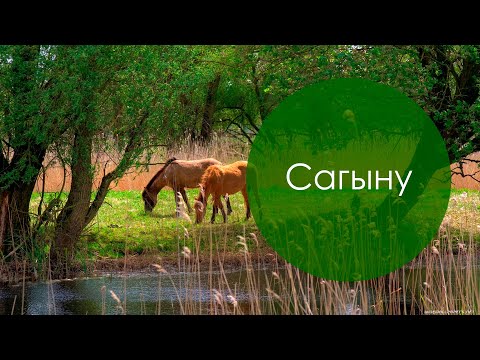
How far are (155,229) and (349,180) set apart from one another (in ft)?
17.2

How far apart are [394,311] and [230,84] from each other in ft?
56.8

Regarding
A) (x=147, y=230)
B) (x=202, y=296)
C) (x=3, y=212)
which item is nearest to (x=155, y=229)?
(x=147, y=230)

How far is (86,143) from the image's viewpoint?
42.5 ft

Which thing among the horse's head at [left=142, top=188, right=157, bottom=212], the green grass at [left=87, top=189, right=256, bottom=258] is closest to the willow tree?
the green grass at [left=87, top=189, right=256, bottom=258]

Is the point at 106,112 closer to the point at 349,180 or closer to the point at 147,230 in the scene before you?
the point at 147,230

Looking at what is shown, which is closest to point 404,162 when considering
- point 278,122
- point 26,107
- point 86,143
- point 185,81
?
point 278,122

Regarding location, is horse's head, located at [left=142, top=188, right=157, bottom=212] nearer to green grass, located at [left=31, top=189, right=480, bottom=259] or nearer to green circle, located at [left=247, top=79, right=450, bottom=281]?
green grass, located at [left=31, top=189, right=480, bottom=259]

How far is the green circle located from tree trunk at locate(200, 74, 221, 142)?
16.0 ft

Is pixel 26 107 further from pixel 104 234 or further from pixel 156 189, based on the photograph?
pixel 156 189

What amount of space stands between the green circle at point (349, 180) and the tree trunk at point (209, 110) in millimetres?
4866

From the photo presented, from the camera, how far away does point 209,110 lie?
83.4 ft

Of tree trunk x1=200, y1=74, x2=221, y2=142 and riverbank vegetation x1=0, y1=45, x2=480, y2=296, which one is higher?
tree trunk x1=200, y1=74, x2=221, y2=142

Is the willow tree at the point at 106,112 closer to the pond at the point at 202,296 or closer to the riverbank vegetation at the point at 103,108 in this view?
the riverbank vegetation at the point at 103,108

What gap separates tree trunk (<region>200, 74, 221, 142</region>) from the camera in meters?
25.2
